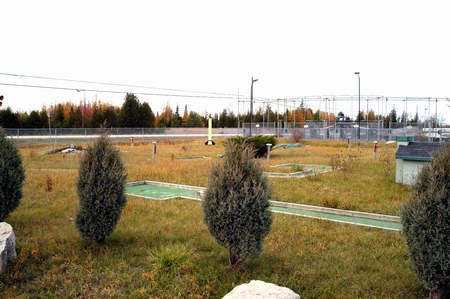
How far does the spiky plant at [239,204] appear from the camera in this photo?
4.91m

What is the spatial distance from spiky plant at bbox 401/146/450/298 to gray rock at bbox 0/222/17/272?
4669 mm

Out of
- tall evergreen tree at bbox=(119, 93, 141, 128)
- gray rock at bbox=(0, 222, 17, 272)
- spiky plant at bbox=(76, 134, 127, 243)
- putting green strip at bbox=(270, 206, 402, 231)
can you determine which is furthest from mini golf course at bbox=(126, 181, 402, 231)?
tall evergreen tree at bbox=(119, 93, 141, 128)

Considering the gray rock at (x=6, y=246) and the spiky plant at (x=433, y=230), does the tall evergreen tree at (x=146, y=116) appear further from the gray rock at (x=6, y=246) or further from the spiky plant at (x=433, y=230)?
the spiky plant at (x=433, y=230)

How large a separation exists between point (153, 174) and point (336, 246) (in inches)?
341

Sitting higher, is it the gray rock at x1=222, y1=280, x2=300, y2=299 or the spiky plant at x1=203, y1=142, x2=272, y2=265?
the spiky plant at x1=203, y1=142, x2=272, y2=265

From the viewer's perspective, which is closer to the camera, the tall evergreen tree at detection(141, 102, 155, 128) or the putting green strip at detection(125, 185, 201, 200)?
the putting green strip at detection(125, 185, 201, 200)

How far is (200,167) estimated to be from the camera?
15.9m

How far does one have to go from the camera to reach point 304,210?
888 centimetres

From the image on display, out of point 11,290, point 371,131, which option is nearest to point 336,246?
point 11,290

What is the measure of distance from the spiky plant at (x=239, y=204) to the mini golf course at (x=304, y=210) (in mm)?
1651

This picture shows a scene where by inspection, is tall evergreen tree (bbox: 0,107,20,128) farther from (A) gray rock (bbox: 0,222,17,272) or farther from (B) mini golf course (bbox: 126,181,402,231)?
(A) gray rock (bbox: 0,222,17,272)

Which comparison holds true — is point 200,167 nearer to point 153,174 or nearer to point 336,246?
point 153,174

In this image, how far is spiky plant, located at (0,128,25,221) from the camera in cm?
680

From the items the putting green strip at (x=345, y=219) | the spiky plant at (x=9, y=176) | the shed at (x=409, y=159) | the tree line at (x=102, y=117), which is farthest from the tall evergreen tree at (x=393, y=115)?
the spiky plant at (x=9, y=176)
